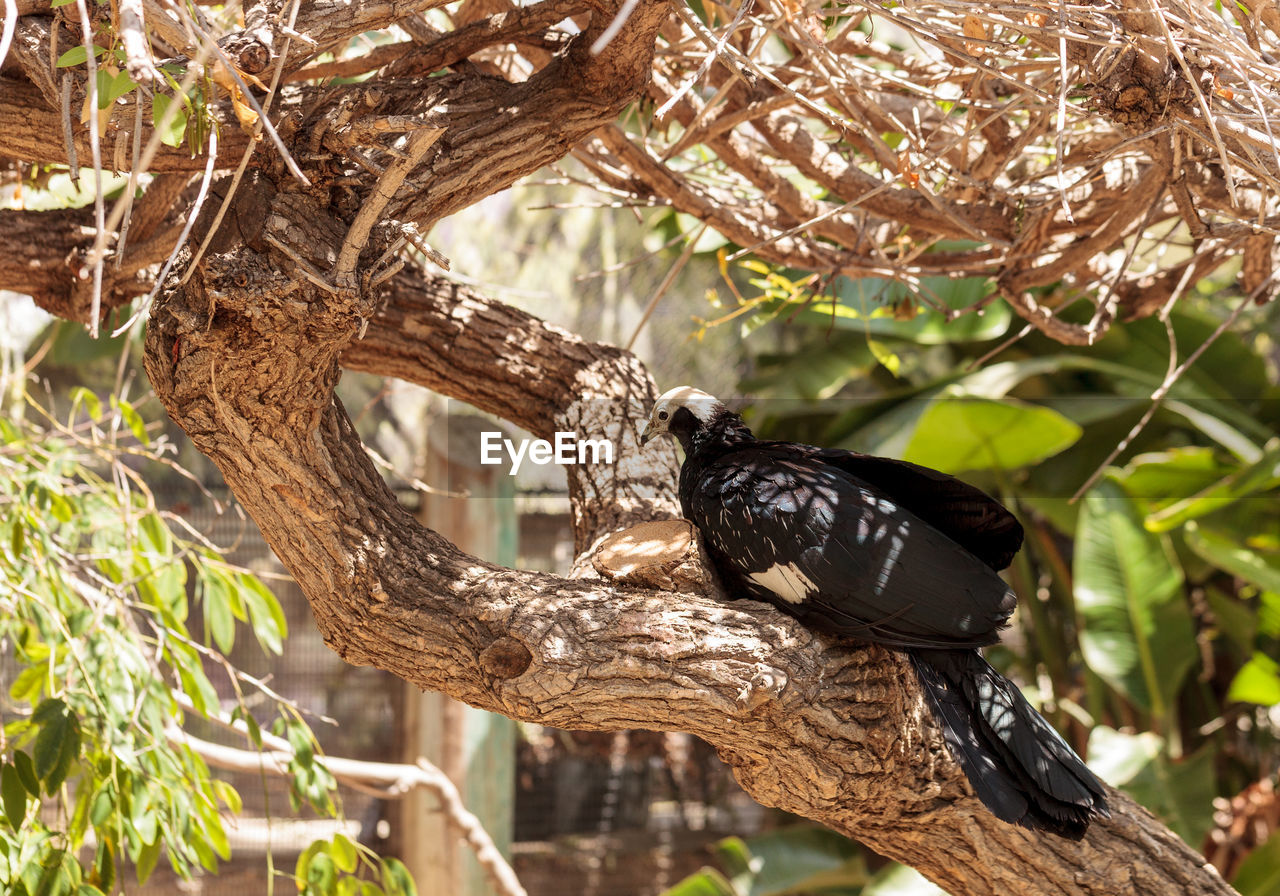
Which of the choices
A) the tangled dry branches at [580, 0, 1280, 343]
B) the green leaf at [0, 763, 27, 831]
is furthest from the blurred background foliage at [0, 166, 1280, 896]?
the tangled dry branches at [580, 0, 1280, 343]

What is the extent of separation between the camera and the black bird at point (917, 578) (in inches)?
60.7

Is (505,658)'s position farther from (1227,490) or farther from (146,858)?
(1227,490)

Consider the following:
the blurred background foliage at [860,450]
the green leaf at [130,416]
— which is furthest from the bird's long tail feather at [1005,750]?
the green leaf at [130,416]

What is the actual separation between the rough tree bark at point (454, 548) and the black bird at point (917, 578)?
0.19ft

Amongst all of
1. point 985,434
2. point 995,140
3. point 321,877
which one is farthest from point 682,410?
point 985,434

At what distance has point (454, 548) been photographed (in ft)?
5.50

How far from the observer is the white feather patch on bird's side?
155 cm

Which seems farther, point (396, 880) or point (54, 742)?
point (396, 880)

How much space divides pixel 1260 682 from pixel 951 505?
2507 mm

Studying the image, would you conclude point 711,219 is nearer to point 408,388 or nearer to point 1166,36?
point 1166,36

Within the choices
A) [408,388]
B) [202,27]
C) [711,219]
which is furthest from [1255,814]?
[202,27]

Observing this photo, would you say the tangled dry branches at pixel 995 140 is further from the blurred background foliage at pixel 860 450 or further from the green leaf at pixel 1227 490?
the green leaf at pixel 1227 490

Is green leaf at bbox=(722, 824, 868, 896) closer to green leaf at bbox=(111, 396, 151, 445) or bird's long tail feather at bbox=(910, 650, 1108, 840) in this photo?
bird's long tail feather at bbox=(910, 650, 1108, 840)

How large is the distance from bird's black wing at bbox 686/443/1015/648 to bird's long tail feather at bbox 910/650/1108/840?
9 centimetres
